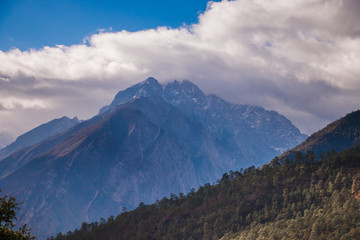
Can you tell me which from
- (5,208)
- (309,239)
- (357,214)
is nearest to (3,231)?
(5,208)

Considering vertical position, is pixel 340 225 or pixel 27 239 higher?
pixel 27 239

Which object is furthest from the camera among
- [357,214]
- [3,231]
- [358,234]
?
[357,214]

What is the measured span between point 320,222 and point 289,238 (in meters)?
18.3

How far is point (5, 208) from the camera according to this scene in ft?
245

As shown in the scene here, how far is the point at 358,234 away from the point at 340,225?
439 inches

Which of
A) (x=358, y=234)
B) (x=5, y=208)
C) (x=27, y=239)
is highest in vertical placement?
(x=5, y=208)

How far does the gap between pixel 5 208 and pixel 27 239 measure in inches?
301

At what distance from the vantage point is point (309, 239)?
18838 cm

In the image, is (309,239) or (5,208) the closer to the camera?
(5,208)

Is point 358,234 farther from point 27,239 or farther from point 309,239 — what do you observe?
point 27,239

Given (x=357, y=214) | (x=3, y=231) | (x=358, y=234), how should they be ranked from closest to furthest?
(x=3, y=231) → (x=358, y=234) → (x=357, y=214)

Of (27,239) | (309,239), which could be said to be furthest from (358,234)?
(27,239)

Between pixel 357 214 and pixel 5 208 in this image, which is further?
pixel 357 214

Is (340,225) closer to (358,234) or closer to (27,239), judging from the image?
(358,234)
